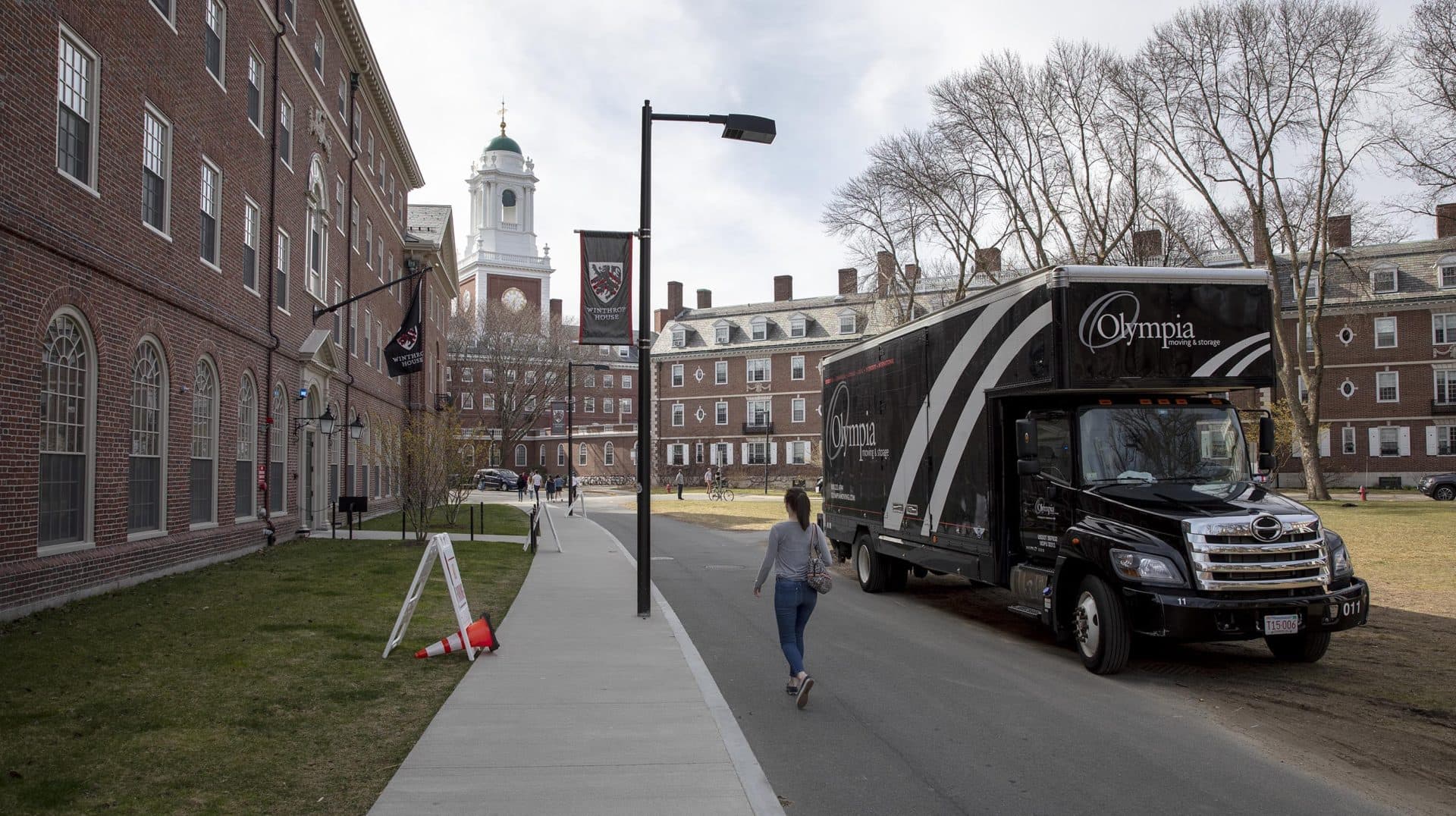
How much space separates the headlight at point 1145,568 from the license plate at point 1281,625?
797 mm

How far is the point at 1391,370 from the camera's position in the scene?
57.8 metres

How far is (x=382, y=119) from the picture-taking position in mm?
36406

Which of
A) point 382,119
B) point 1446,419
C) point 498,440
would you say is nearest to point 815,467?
point 498,440

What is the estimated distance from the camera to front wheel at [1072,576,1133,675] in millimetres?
8977

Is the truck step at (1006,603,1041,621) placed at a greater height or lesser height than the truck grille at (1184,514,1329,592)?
lesser

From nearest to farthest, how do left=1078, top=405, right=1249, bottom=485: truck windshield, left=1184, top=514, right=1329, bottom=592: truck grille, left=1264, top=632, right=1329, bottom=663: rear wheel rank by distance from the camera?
left=1184, top=514, right=1329, bottom=592: truck grille, left=1264, top=632, right=1329, bottom=663: rear wheel, left=1078, top=405, right=1249, bottom=485: truck windshield

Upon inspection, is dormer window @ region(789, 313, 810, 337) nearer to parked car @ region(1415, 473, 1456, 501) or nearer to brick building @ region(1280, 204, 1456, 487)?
brick building @ region(1280, 204, 1456, 487)

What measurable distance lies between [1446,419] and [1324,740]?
6077cm

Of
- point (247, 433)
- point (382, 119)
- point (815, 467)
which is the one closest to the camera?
point (247, 433)

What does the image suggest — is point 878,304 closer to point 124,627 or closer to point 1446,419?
point 1446,419

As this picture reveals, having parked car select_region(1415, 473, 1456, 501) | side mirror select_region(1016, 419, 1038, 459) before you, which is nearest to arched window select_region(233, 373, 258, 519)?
side mirror select_region(1016, 419, 1038, 459)

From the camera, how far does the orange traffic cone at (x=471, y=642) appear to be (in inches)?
360

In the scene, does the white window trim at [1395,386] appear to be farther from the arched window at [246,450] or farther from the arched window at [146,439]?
the arched window at [146,439]

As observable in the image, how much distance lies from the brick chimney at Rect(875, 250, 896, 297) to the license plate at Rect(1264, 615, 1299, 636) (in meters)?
35.0
